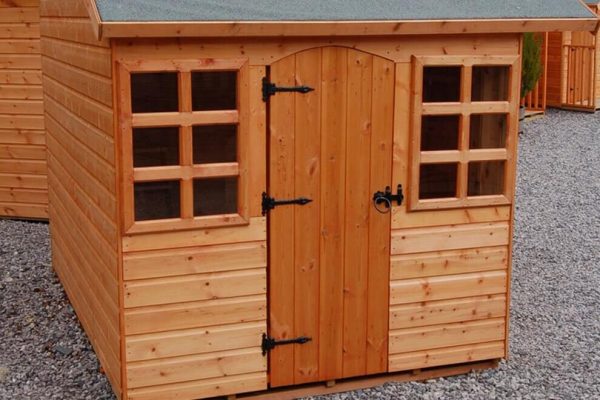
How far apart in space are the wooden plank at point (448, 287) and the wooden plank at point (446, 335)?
0.69 ft

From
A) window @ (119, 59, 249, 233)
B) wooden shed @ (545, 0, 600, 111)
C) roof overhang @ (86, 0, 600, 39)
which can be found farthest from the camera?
wooden shed @ (545, 0, 600, 111)

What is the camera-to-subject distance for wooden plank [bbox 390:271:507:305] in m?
Answer: 6.67

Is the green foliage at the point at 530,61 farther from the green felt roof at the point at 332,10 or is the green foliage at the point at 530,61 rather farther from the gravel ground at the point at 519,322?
the green felt roof at the point at 332,10

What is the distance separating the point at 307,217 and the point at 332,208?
0.18m

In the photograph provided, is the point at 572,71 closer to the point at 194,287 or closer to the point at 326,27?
the point at 326,27

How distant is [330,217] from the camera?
6.40 m

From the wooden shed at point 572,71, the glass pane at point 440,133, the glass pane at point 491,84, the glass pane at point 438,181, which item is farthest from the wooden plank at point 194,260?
the wooden shed at point 572,71

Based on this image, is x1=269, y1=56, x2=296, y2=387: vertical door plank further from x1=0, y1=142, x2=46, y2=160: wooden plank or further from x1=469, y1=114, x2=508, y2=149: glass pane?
x1=0, y1=142, x2=46, y2=160: wooden plank

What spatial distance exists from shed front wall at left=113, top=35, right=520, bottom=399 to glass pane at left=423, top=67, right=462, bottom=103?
0.13 m

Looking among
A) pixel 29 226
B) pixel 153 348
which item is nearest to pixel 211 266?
pixel 153 348

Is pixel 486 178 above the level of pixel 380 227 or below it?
above

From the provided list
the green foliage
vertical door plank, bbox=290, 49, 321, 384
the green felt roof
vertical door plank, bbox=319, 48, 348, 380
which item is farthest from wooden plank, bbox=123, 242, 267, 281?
the green foliage

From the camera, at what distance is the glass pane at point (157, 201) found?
5949mm

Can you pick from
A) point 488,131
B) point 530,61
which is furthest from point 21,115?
point 530,61
